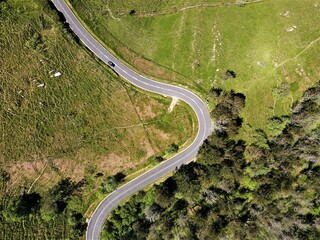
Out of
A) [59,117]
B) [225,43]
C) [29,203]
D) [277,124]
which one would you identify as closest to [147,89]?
[59,117]

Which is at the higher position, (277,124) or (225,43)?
(225,43)

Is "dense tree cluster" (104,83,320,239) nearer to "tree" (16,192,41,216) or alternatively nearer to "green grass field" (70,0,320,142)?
"green grass field" (70,0,320,142)

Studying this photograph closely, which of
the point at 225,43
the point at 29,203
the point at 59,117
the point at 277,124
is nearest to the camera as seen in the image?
the point at 29,203

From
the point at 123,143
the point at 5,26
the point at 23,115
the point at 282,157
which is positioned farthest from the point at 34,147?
the point at 282,157

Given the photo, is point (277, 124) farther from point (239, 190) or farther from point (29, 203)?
point (29, 203)

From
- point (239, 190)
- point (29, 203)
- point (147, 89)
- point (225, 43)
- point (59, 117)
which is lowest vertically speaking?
point (239, 190)

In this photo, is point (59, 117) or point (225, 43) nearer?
point (59, 117)
